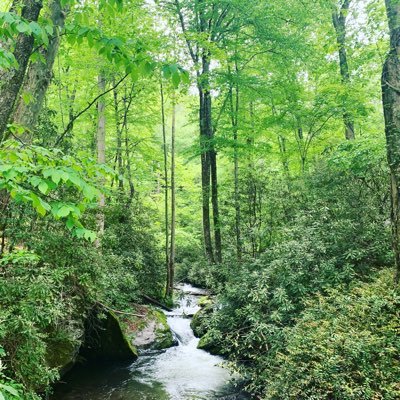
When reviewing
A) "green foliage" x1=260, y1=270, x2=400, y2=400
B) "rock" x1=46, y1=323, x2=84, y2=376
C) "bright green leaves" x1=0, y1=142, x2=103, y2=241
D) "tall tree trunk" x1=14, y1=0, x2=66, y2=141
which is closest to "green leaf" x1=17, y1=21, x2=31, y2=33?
"bright green leaves" x1=0, y1=142, x2=103, y2=241

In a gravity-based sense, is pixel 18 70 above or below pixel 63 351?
above

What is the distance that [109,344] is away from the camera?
7996mm

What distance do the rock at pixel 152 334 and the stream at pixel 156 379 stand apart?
0.67 ft

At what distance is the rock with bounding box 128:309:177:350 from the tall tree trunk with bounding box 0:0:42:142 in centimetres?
678

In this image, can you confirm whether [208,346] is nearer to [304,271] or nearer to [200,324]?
[200,324]

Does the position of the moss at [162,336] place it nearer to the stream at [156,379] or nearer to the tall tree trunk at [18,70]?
the stream at [156,379]

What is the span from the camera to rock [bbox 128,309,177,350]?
8828 mm

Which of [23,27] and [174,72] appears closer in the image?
[23,27]

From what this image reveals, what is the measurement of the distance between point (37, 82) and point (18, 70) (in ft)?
4.08

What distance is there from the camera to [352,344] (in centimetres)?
411

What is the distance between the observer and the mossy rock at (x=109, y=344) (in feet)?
25.9

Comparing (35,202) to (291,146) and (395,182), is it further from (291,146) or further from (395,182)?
(291,146)

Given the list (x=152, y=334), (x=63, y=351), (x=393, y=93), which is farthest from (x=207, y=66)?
(x=63, y=351)

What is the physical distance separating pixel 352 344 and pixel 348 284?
2108mm
